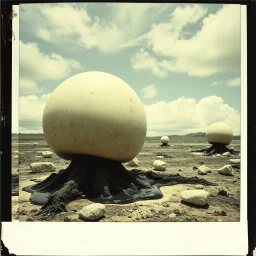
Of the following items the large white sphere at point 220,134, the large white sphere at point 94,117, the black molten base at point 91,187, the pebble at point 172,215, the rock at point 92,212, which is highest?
the large white sphere at point 94,117

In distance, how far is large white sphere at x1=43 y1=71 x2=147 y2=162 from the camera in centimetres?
759

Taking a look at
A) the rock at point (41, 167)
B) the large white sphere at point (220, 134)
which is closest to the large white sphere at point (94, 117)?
the rock at point (41, 167)

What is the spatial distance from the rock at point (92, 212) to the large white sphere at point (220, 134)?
1228 centimetres

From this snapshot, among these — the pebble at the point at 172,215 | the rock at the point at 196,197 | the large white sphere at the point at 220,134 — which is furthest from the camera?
the large white sphere at the point at 220,134

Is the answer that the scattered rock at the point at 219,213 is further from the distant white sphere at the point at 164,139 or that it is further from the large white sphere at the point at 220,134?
the distant white sphere at the point at 164,139

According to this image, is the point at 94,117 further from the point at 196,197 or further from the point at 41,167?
the point at 41,167

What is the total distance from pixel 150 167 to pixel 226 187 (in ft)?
15.5

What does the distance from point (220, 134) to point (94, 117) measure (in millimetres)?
11771

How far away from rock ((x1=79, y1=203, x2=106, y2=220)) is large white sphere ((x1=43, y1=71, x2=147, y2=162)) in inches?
62.0

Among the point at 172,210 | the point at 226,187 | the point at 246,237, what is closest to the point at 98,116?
the point at 172,210

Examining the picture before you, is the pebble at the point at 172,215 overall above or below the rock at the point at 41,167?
below

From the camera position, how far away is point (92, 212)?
6.77m

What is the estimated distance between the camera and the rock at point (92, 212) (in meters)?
6.73
